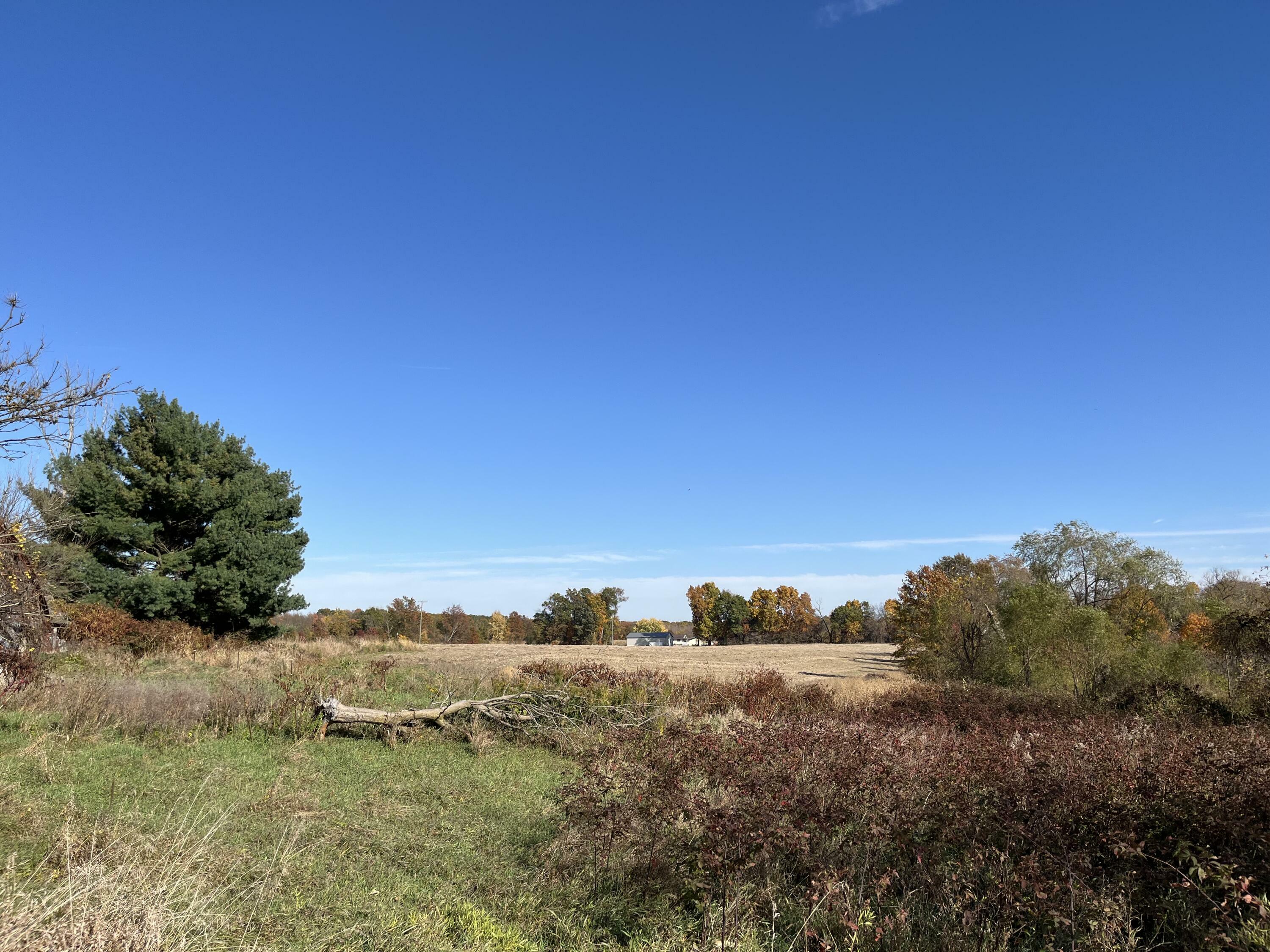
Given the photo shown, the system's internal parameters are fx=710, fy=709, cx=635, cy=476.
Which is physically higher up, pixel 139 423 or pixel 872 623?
pixel 139 423

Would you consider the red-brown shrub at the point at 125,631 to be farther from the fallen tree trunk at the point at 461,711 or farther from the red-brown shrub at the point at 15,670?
the fallen tree trunk at the point at 461,711

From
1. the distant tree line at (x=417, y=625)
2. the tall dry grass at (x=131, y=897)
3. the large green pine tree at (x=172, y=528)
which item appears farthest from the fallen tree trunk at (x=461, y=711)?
the distant tree line at (x=417, y=625)

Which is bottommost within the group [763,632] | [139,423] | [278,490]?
[763,632]

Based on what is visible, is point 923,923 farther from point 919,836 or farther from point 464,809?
point 464,809

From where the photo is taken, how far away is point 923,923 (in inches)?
180

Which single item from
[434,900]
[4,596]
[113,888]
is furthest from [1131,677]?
[4,596]

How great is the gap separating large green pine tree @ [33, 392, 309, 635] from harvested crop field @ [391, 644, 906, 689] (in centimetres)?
749

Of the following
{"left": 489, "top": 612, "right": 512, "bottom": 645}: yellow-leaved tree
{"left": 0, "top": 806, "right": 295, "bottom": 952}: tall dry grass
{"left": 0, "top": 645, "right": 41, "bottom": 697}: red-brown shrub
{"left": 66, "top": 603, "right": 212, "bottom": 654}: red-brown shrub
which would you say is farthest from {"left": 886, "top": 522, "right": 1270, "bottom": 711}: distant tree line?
{"left": 489, "top": 612, "right": 512, "bottom": 645}: yellow-leaved tree

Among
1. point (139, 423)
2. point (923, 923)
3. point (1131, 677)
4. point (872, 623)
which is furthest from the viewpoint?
point (872, 623)

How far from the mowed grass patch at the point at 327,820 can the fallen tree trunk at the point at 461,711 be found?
786 mm

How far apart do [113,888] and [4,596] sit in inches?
357

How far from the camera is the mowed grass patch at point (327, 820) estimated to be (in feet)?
15.8

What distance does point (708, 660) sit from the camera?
46.8 m

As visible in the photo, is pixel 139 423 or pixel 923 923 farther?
pixel 139 423
